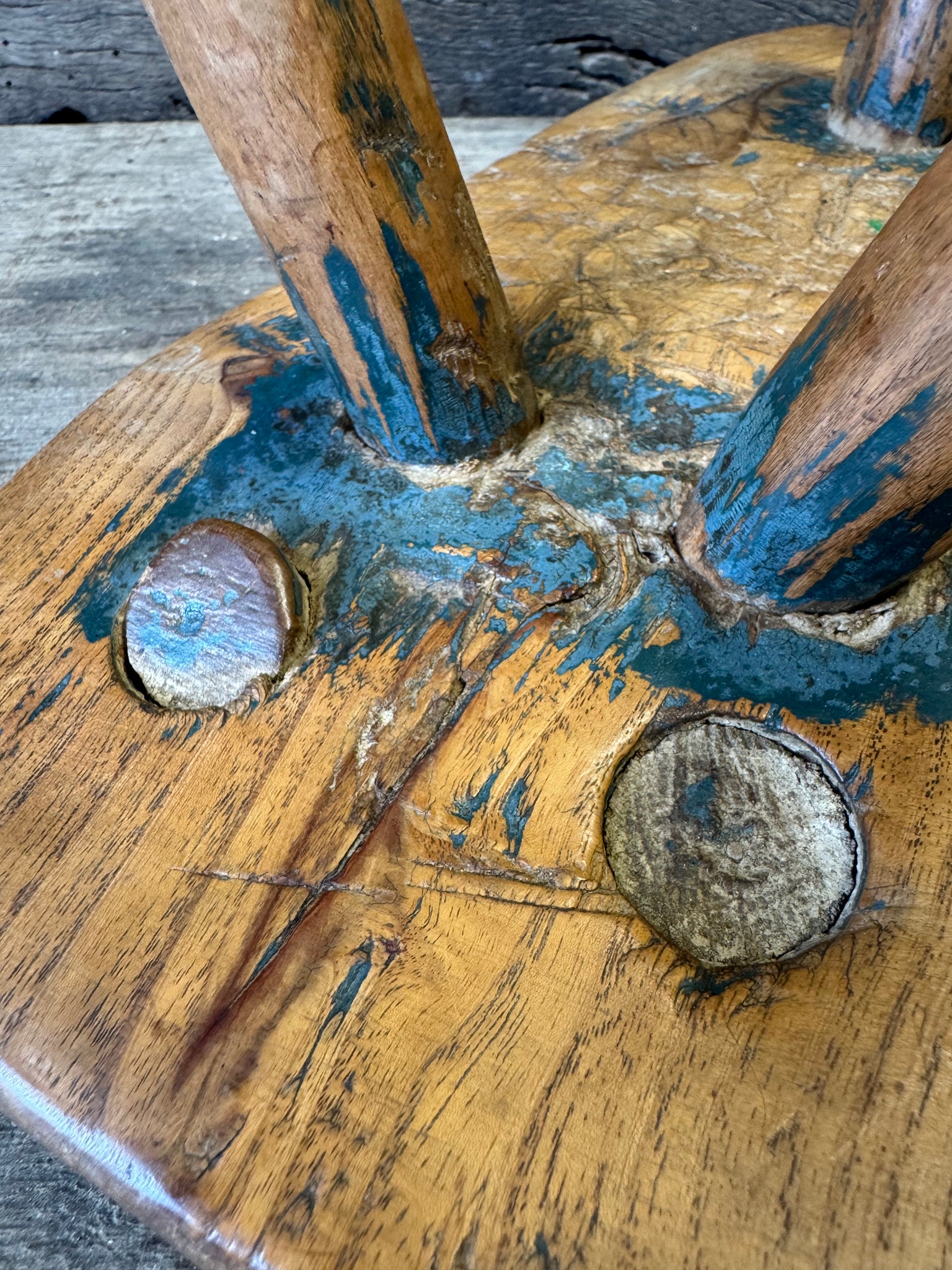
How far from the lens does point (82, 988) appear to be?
0.73m

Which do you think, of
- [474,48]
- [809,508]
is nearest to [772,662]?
[809,508]

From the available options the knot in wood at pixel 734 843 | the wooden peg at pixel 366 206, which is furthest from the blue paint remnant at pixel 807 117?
the knot in wood at pixel 734 843

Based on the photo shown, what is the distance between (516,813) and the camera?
77 cm

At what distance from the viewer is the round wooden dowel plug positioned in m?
0.85

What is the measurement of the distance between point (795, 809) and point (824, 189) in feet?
3.06

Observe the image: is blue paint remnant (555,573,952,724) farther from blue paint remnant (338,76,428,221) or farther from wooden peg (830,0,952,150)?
wooden peg (830,0,952,150)

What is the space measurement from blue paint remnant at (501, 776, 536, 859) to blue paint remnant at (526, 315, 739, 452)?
41 cm

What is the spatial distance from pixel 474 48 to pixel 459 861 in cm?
203

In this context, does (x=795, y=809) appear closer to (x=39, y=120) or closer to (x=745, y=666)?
(x=745, y=666)

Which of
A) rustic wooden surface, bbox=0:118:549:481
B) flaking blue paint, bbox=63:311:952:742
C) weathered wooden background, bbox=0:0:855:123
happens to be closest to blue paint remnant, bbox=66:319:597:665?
flaking blue paint, bbox=63:311:952:742

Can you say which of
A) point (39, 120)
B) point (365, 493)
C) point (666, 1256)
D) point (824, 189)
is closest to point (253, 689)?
point (365, 493)

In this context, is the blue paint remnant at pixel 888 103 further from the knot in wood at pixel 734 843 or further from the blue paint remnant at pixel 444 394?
the knot in wood at pixel 734 843

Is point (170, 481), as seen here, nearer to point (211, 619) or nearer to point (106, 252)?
point (211, 619)

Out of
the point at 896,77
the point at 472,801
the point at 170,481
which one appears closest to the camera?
the point at 472,801
